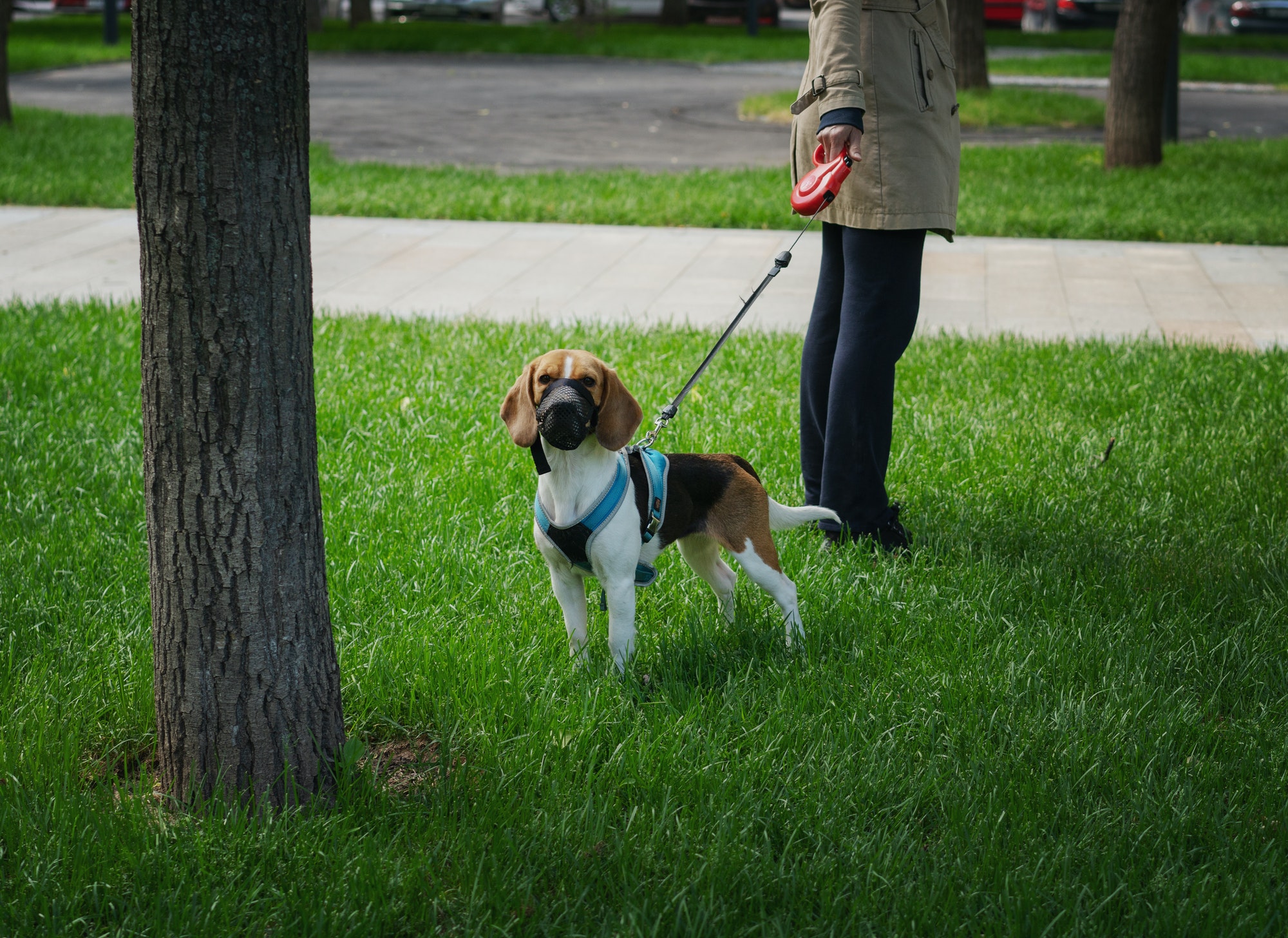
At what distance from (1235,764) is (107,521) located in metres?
3.37

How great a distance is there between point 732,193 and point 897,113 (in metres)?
6.86

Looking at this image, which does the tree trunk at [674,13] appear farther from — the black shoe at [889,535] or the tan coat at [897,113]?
the black shoe at [889,535]

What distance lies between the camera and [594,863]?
239 centimetres

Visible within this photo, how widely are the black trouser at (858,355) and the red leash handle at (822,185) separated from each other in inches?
13.1

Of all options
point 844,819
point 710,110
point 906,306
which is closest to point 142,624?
point 844,819

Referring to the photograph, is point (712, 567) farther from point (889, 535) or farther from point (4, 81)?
point (4, 81)

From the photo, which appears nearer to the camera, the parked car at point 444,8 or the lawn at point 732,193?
the lawn at point 732,193

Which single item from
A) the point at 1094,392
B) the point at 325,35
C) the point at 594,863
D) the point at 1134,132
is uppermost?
the point at 325,35

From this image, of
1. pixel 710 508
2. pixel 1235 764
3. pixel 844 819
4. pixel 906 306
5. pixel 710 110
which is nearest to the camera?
pixel 844 819

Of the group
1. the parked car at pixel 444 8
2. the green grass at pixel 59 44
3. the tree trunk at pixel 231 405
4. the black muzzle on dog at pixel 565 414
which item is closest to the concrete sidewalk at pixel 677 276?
the black muzzle on dog at pixel 565 414

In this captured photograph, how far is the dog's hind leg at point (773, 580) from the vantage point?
10.3ft

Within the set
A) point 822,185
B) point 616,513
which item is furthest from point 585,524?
point 822,185

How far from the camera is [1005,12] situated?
103 ft

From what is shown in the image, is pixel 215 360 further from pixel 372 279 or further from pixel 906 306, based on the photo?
pixel 372 279
